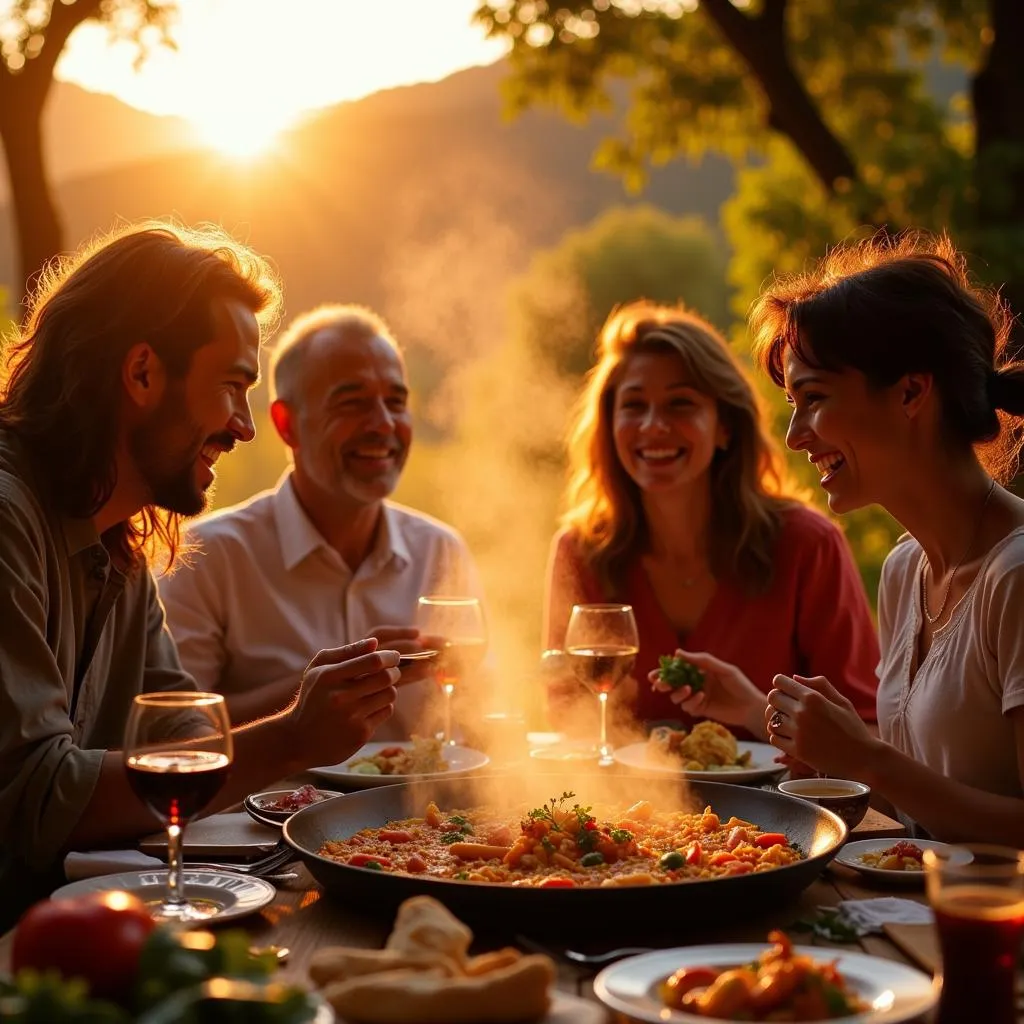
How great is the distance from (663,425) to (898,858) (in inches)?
85.3

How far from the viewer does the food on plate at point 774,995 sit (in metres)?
1.45

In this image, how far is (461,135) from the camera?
49.7 metres

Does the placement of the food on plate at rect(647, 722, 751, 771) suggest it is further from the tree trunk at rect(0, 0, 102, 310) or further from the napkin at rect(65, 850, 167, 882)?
the tree trunk at rect(0, 0, 102, 310)

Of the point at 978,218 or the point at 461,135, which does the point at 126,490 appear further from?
the point at 461,135

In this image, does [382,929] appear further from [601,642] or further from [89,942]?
[601,642]

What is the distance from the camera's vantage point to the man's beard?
292 centimetres

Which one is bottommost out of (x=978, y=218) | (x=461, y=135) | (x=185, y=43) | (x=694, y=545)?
(x=694, y=545)

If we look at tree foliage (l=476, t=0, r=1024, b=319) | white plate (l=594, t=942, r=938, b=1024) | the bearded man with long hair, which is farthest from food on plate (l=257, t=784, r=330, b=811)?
tree foliage (l=476, t=0, r=1024, b=319)

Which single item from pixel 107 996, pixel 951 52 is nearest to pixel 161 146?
pixel 951 52

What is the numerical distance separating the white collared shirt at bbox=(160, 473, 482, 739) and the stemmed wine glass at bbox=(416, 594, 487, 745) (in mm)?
909

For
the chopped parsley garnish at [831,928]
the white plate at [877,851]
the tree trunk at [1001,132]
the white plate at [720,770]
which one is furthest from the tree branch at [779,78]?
the chopped parsley garnish at [831,928]

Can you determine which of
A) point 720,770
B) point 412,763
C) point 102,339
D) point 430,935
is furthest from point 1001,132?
point 430,935

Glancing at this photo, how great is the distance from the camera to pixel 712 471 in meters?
4.35

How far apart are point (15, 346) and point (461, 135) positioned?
48.6m
